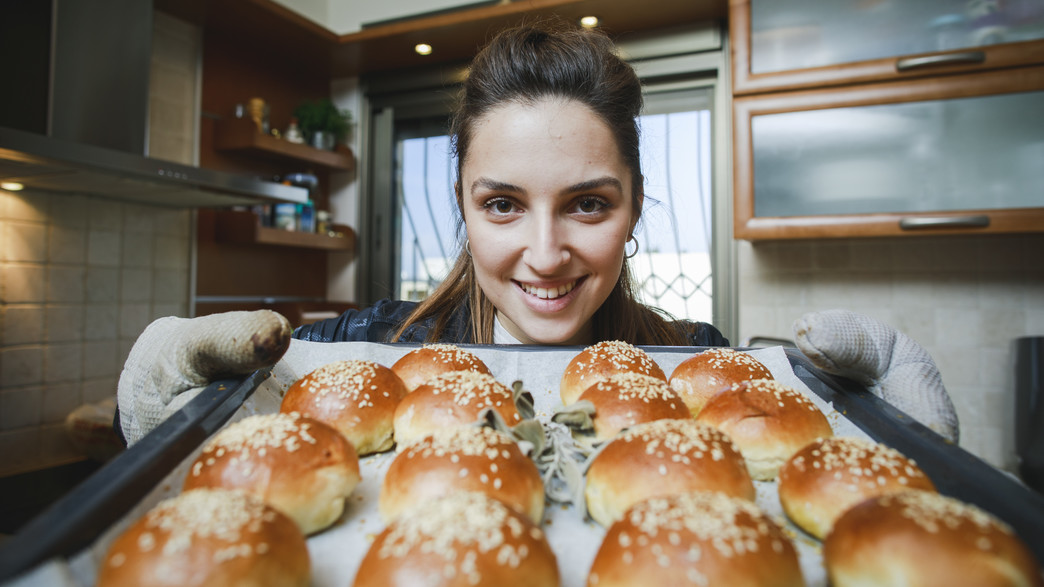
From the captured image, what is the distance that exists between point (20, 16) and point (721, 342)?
112 inches

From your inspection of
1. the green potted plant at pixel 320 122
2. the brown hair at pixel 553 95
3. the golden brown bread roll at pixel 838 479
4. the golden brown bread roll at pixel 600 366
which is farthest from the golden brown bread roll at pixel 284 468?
the green potted plant at pixel 320 122

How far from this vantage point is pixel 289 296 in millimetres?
3668

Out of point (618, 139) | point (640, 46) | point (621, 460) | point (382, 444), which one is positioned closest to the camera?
point (621, 460)

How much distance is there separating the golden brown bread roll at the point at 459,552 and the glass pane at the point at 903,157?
93.1 inches

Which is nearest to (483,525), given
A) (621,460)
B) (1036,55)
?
(621,460)

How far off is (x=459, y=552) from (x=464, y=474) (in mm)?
180

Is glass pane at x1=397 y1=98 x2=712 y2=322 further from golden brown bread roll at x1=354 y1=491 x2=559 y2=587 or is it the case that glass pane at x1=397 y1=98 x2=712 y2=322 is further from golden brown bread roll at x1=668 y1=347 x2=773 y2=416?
golden brown bread roll at x1=354 y1=491 x2=559 y2=587

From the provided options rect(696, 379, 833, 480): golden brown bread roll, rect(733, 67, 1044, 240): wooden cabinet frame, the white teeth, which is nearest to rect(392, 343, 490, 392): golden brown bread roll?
the white teeth

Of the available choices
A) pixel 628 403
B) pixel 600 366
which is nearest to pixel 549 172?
pixel 600 366

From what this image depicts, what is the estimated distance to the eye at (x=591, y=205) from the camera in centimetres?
134

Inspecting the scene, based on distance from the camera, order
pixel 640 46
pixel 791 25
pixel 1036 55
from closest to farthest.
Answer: pixel 1036 55 < pixel 791 25 < pixel 640 46

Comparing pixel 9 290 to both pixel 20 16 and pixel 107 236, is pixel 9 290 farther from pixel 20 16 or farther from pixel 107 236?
pixel 20 16

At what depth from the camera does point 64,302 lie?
249 cm

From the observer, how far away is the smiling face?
4.15 ft
